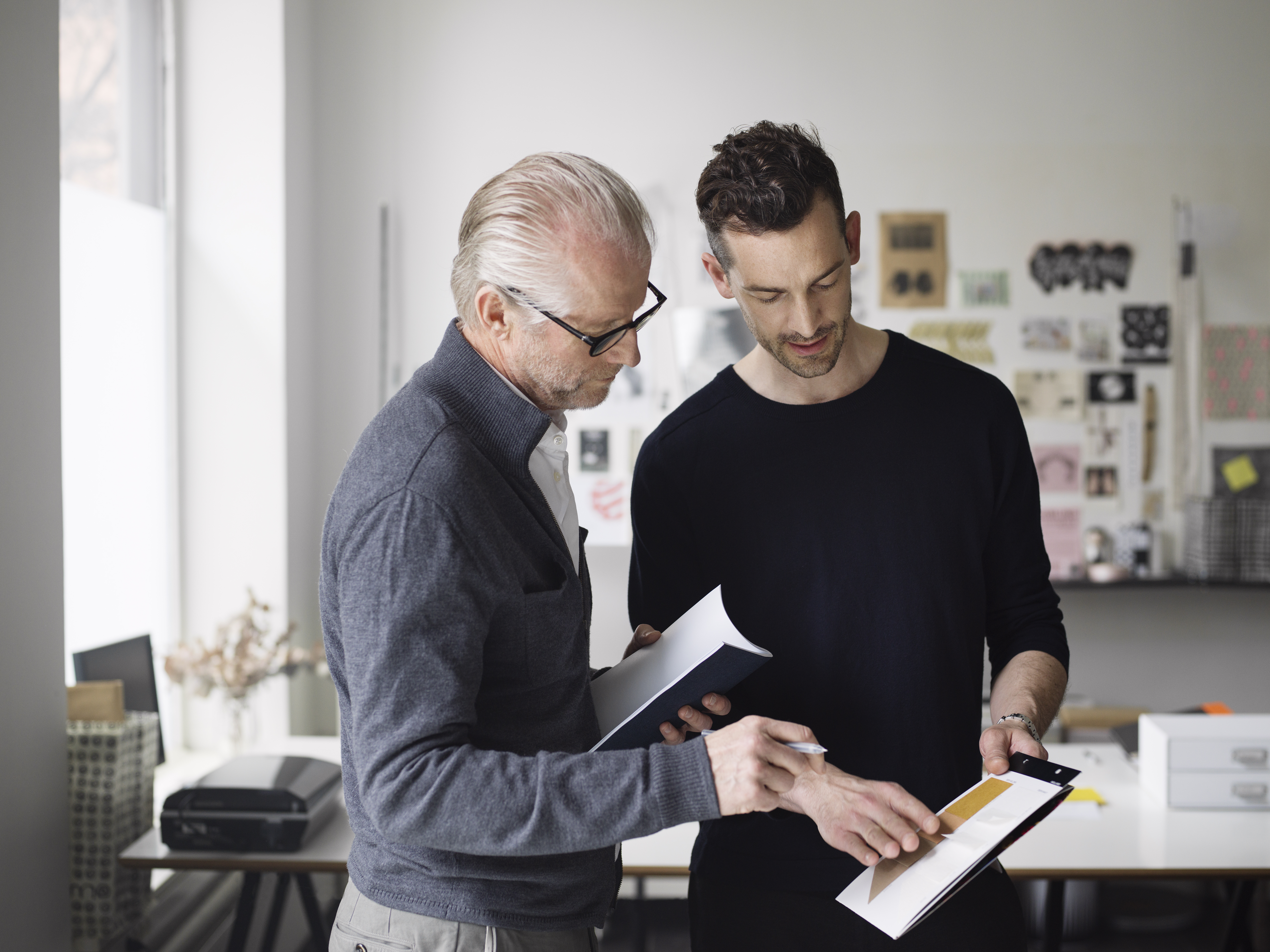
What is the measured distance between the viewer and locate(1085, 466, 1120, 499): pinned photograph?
385 cm

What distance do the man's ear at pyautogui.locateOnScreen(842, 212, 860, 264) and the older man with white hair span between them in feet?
1.39

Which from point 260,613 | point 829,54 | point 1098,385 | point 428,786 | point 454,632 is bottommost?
point 260,613

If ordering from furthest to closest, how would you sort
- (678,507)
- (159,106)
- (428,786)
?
(159,106), (678,507), (428,786)

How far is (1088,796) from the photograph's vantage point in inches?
93.7

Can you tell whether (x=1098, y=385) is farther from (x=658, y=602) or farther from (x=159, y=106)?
(x=159, y=106)

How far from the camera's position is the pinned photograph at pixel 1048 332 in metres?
3.84

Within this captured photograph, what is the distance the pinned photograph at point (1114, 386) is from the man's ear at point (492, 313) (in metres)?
3.34

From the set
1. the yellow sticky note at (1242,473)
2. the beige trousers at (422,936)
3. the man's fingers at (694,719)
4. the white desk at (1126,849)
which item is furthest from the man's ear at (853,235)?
the yellow sticky note at (1242,473)

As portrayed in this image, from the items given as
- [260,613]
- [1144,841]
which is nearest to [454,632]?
[1144,841]

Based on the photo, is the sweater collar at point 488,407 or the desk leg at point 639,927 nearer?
the sweater collar at point 488,407

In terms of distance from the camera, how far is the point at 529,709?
1051 millimetres

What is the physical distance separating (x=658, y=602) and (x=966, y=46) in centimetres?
317

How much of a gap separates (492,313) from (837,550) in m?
0.60

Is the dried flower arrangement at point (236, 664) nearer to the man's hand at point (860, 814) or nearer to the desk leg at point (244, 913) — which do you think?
the desk leg at point (244, 913)
